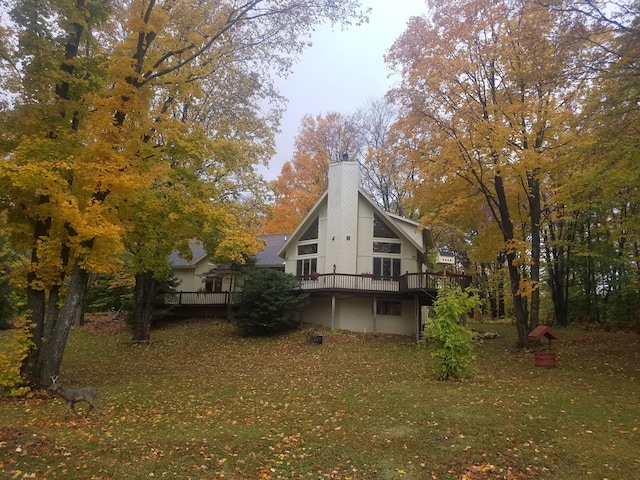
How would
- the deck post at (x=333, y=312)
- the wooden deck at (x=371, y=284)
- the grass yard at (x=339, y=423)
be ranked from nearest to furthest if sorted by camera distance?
1. the grass yard at (x=339, y=423)
2. the wooden deck at (x=371, y=284)
3. the deck post at (x=333, y=312)

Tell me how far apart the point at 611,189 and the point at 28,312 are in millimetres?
14511

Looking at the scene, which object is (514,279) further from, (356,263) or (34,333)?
(34,333)

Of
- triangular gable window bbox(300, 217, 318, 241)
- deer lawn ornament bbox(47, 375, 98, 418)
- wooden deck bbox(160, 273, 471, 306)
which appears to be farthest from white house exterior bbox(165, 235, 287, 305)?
deer lawn ornament bbox(47, 375, 98, 418)

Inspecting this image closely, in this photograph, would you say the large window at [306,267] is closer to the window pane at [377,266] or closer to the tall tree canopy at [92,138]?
the window pane at [377,266]

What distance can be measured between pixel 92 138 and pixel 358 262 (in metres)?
15.1

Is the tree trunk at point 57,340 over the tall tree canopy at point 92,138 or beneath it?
beneath

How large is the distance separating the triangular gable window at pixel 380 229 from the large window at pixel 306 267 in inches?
140

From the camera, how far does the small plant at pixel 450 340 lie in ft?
35.2

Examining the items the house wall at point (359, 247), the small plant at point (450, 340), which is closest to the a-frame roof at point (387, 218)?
the house wall at point (359, 247)

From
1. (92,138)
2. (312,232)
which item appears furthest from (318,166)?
(92,138)

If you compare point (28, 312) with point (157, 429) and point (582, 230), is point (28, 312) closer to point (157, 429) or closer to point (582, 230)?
point (157, 429)

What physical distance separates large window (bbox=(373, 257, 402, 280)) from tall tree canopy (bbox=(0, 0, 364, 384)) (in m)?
11.6

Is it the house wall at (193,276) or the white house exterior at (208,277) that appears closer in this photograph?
the white house exterior at (208,277)

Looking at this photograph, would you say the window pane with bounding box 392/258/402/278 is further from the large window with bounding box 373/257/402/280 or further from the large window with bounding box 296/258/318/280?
the large window with bounding box 296/258/318/280
